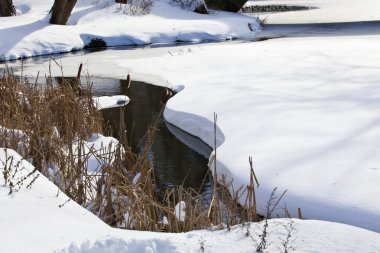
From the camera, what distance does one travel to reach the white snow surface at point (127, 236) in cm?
294

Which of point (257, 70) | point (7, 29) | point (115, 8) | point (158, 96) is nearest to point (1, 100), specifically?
point (158, 96)

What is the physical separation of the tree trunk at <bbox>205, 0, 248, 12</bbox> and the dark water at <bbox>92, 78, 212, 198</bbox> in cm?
1396

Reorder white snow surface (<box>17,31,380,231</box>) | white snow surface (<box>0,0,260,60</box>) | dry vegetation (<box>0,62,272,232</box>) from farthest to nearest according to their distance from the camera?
white snow surface (<box>0,0,260,60</box>) < white snow surface (<box>17,31,380,231</box>) < dry vegetation (<box>0,62,272,232</box>)

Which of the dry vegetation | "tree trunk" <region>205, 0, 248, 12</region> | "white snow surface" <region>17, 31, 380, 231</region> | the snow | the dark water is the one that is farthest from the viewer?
"tree trunk" <region>205, 0, 248, 12</region>

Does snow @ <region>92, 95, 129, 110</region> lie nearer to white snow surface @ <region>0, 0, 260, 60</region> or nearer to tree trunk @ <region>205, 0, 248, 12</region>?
white snow surface @ <region>0, 0, 260, 60</region>

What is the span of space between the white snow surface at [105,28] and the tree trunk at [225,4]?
1.21m

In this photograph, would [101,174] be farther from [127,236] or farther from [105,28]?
[105,28]

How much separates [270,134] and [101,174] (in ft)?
6.26

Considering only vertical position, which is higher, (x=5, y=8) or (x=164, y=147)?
(x=5, y=8)

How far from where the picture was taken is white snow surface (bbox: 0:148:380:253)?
294cm

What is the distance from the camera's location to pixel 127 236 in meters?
3.10

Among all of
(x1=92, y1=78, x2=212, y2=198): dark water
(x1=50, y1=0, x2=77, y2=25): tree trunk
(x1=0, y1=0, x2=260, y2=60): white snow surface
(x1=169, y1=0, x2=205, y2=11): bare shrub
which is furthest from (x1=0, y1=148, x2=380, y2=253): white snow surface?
(x1=169, y1=0, x2=205, y2=11): bare shrub

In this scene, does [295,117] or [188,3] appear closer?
[295,117]

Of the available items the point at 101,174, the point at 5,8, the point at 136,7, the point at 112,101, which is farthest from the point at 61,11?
the point at 101,174
